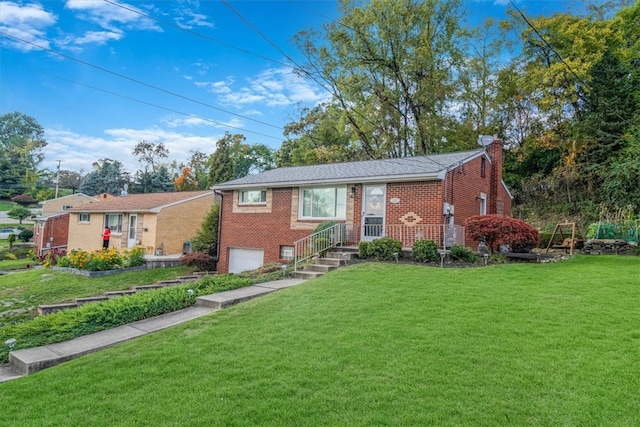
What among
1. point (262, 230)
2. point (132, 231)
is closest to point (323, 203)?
point (262, 230)

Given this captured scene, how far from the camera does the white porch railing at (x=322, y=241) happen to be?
1258cm

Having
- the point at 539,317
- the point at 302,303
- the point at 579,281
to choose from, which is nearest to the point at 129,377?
the point at 302,303

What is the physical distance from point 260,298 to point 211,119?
10548mm

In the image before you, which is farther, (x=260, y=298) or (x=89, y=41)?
(x=89, y=41)

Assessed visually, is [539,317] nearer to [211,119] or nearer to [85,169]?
[211,119]

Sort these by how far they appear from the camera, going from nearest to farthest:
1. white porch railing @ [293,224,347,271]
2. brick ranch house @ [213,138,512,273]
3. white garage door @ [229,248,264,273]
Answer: brick ranch house @ [213,138,512,273] → white porch railing @ [293,224,347,271] → white garage door @ [229,248,264,273]

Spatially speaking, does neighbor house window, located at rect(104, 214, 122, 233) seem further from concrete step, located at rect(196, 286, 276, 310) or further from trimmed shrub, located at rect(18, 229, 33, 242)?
trimmed shrub, located at rect(18, 229, 33, 242)

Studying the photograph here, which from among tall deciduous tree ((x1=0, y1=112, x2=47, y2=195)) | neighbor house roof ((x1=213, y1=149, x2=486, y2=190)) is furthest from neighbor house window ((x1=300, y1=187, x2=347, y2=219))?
tall deciduous tree ((x1=0, y1=112, x2=47, y2=195))

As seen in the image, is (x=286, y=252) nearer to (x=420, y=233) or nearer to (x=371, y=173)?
(x=371, y=173)

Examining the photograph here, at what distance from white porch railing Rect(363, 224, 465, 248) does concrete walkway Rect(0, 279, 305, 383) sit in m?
5.38

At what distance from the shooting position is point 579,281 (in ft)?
27.2

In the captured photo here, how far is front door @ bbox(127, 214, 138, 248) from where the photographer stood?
75.7 feet

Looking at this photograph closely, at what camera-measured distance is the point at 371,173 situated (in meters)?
13.5

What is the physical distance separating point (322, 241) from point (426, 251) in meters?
3.58
